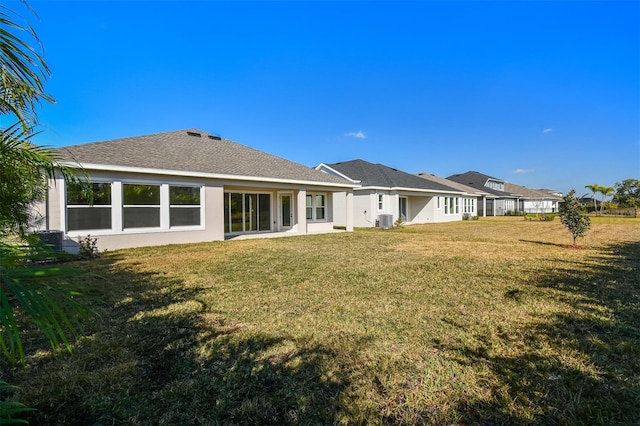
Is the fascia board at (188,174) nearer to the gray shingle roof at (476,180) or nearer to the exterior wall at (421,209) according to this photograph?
the exterior wall at (421,209)

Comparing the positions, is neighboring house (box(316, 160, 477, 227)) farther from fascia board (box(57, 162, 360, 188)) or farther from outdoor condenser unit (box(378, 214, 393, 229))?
fascia board (box(57, 162, 360, 188))

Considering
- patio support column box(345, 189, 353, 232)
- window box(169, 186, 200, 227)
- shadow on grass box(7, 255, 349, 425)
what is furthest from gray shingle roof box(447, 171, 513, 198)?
shadow on grass box(7, 255, 349, 425)

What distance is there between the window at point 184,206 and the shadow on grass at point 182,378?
8.97 m

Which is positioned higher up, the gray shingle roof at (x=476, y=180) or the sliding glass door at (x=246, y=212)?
the gray shingle roof at (x=476, y=180)

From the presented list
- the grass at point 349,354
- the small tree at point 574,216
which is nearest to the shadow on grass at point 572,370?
the grass at point 349,354

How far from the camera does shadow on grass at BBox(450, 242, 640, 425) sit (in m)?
2.58

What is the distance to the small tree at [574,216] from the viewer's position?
1190 centimetres

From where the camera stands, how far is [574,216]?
39.4ft

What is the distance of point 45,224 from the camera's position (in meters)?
10.2

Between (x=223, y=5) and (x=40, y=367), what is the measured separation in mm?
13561

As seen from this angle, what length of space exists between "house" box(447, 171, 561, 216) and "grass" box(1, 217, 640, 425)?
45.1 m

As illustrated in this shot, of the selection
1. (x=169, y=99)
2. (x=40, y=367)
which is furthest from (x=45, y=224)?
(x=169, y=99)

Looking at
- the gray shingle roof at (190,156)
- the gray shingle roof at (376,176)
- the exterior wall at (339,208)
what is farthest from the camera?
the gray shingle roof at (376,176)

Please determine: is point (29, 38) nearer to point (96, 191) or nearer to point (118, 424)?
point (118, 424)
